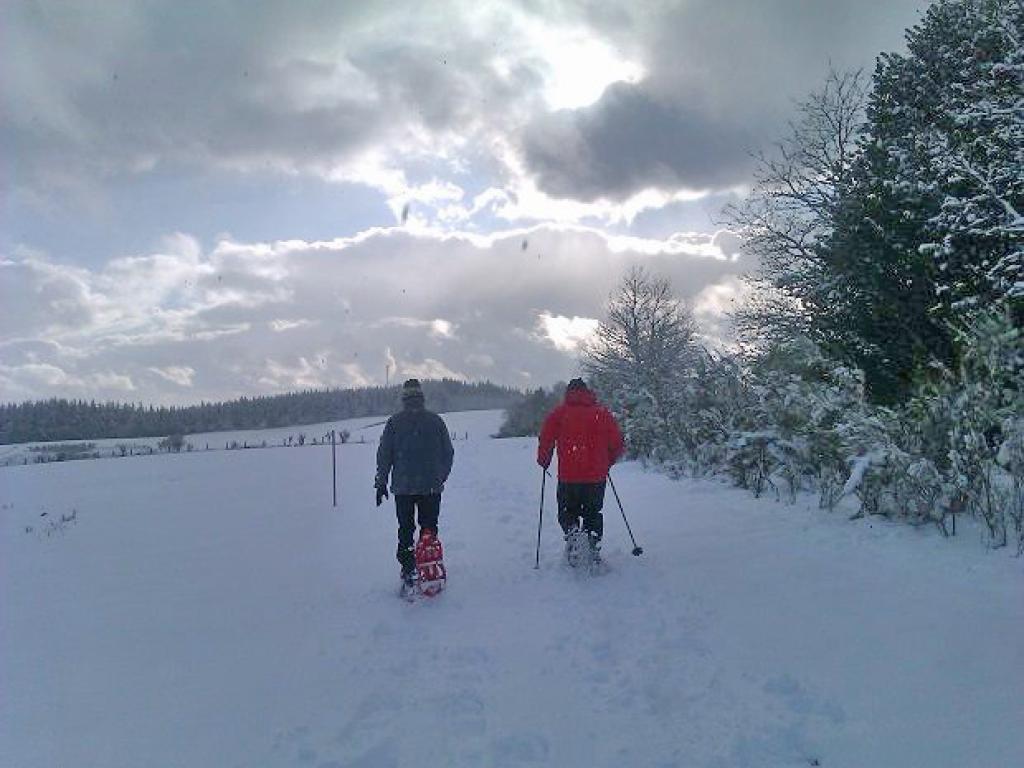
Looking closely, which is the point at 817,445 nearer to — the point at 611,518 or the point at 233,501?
the point at 611,518

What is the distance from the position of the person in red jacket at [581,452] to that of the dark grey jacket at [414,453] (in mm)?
1023

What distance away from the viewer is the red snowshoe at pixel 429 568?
645 cm

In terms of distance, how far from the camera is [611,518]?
10344mm

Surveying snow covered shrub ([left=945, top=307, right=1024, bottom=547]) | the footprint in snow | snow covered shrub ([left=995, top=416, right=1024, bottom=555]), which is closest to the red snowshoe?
the footprint in snow

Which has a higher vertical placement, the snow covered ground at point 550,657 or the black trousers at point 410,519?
the black trousers at point 410,519

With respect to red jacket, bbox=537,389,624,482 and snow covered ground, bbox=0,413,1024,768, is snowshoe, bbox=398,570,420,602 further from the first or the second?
red jacket, bbox=537,389,624,482

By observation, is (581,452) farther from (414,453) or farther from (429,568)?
(429,568)

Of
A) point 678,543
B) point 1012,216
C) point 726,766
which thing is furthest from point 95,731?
point 1012,216

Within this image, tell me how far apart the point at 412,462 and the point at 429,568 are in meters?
1.04

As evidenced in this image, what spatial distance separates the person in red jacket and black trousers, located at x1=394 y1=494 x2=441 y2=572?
1.23 m

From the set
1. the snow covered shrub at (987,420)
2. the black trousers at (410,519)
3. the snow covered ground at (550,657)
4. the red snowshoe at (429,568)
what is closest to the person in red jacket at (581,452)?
the snow covered ground at (550,657)

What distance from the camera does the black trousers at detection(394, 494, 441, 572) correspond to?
6.65 metres

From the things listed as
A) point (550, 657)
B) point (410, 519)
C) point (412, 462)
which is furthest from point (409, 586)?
point (550, 657)

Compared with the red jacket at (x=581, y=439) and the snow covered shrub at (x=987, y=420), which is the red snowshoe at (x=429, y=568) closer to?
the red jacket at (x=581, y=439)
